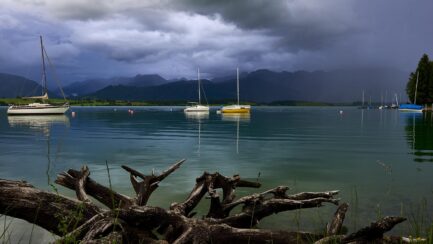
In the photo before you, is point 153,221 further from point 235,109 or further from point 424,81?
point 424,81

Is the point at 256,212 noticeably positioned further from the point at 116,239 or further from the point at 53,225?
the point at 53,225

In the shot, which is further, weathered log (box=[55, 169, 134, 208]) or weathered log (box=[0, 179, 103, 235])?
weathered log (box=[55, 169, 134, 208])

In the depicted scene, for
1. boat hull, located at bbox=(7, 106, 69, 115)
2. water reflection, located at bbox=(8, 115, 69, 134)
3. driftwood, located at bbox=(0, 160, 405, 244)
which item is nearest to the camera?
driftwood, located at bbox=(0, 160, 405, 244)

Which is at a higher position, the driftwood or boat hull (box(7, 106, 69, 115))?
boat hull (box(7, 106, 69, 115))

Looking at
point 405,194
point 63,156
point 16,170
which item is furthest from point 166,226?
point 63,156

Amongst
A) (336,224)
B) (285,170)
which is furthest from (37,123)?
(336,224)

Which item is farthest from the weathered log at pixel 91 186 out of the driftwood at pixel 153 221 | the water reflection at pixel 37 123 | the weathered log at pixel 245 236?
the water reflection at pixel 37 123

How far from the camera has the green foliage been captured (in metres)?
148

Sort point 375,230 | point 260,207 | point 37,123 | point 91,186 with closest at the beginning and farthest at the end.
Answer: point 375,230
point 260,207
point 91,186
point 37,123

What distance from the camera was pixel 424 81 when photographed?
150 metres

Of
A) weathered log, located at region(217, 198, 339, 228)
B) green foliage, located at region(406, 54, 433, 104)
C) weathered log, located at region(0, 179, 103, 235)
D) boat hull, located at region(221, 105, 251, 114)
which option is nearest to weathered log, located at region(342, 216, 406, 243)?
weathered log, located at region(217, 198, 339, 228)

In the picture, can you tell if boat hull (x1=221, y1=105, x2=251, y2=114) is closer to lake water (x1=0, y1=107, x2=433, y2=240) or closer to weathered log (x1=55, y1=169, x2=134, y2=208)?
lake water (x1=0, y1=107, x2=433, y2=240)

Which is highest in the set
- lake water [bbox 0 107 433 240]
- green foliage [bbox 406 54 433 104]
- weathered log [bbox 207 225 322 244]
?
green foliage [bbox 406 54 433 104]

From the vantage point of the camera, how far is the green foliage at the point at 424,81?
14775 cm
